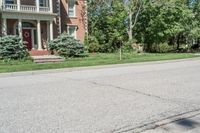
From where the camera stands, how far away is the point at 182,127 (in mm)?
6289

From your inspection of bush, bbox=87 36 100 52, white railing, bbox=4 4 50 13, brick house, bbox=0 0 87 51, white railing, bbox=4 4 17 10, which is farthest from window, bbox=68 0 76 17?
white railing, bbox=4 4 17 10

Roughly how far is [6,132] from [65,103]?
8.76 feet

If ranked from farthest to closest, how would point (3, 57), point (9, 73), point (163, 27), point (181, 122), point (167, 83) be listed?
1. point (163, 27)
2. point (3, 57)
3. point (9, 73)
4. point (167, 83)
5. point (181, 122)

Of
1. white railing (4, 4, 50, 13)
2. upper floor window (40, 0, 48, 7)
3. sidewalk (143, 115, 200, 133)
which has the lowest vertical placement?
sidewalk (143, 115, 200, 133)

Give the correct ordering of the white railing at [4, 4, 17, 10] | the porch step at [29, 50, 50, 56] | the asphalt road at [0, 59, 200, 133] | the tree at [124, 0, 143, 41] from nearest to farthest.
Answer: the asphalt road at [0, 59, 200, 133] < the white railing at [4, 4, 17, 10] < the porch step at [29, 50, 50, 56] < the tree at [124, 0, 143, 41]

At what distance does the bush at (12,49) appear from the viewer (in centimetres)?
2511

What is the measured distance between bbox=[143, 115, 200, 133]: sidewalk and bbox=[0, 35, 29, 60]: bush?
2049 cm

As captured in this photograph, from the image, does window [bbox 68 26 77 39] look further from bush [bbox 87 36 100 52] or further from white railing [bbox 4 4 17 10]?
white railing [bbox 4 4 17 10]

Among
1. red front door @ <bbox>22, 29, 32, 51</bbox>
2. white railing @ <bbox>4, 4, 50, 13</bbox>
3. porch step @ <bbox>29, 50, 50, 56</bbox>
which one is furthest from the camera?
red front door @ <bbox>22, 29, 32, 51</bbox>

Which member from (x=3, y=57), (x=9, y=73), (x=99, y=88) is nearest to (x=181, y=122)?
(x=99, y=88)

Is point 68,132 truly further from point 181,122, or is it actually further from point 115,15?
point 115,15

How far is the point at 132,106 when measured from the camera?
804 cm

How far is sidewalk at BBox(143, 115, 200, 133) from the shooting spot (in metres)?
6.04

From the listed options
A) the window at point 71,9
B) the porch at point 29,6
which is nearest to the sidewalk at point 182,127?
the porch at point 29,6
